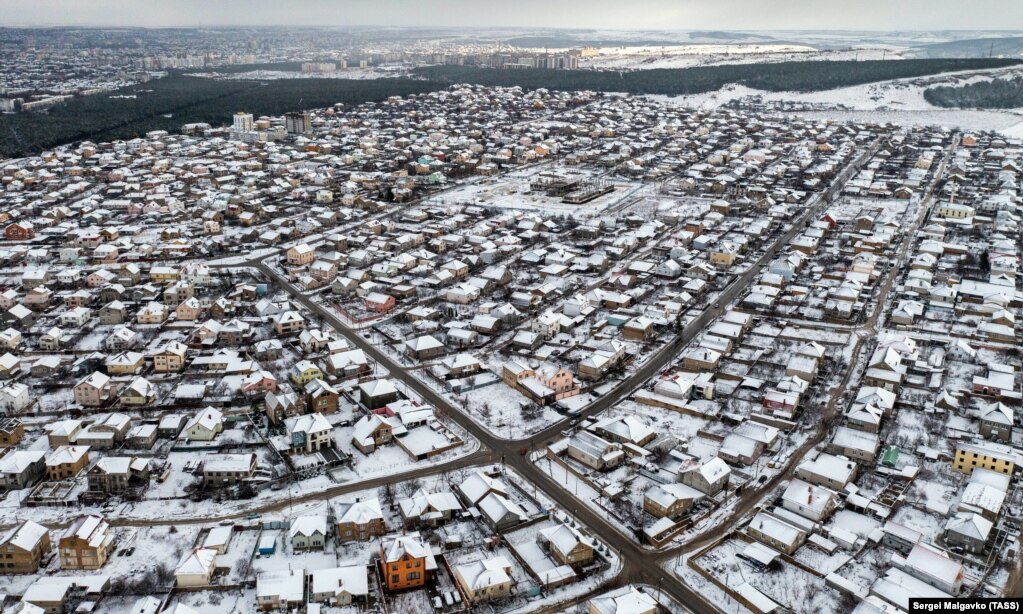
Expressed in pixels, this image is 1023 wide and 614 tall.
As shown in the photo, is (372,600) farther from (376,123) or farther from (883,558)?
(376,123)

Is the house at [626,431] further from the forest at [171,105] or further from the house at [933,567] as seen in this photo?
the forest at [171,105]

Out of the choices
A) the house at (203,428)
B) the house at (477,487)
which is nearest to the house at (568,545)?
the house at (477,487)

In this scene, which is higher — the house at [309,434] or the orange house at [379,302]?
the orange house at [379,302]

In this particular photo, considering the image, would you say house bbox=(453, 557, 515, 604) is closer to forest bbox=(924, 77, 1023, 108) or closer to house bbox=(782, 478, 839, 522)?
house bbox=(782, 478, 839, 522)

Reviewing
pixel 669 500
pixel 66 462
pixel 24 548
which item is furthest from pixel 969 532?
pixel 66 462

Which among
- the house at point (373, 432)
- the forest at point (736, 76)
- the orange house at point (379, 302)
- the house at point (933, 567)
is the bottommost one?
the house at point (933, 567)

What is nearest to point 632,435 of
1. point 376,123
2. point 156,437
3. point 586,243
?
point 156,437

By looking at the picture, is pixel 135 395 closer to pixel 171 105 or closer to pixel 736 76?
pixel 171 105
